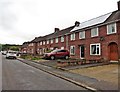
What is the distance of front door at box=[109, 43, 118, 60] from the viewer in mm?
25769

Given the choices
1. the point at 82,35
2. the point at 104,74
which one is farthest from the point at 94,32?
the point at 104,74

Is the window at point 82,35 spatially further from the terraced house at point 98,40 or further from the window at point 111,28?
the window at point 111,28

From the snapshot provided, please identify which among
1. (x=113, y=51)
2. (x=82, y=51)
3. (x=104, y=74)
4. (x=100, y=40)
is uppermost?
(x=100, y=40)

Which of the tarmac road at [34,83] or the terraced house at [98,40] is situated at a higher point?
the terraced house at [98,40]

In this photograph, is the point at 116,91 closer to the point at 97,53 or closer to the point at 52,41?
the point at 97,53

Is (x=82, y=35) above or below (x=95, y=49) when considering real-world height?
above

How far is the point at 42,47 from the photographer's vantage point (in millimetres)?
60406

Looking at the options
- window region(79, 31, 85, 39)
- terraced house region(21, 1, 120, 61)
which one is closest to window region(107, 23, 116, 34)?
terraced house region(21, 1, 120, 61)

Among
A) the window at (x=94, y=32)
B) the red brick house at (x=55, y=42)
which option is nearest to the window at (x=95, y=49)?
the window at (x=94, y=32)

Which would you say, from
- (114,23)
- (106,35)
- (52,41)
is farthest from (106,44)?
(52,41)

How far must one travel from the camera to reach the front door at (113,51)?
25.8 m

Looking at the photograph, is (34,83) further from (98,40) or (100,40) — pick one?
(98,40)

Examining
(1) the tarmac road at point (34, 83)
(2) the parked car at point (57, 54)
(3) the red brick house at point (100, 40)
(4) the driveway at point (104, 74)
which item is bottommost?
(1) the tarmac road at point (34, 83)

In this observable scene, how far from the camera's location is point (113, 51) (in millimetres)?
26359
